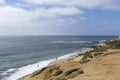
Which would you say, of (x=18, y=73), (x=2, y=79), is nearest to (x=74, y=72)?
(x=2, y=79)

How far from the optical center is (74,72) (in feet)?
85.5

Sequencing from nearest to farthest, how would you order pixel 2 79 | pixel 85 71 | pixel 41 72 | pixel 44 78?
pixel 85 71, pixel 44 78, pixel 41 72, pixel 2 79

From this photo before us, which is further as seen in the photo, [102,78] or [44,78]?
[44,78]

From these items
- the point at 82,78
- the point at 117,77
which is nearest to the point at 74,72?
the point at 82,78

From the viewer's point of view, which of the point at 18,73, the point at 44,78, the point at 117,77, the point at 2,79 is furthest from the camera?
the point at 18,73

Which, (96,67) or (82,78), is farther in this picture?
(96,67)

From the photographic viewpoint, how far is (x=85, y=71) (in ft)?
84.5

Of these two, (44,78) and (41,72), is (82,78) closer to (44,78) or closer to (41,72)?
(44,78)

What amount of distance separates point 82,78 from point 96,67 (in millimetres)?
4893

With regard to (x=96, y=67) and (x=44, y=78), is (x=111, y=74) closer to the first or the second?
(x=96, y=67)

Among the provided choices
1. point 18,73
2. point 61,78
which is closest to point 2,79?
point 18,73

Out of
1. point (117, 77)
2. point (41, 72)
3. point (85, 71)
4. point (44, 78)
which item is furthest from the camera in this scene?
point (41, 72)

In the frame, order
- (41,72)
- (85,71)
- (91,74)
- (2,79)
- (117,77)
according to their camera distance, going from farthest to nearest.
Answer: (2,79)
(41,72)
(85,71)
(91,74)
(117,77)

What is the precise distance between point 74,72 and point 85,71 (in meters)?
1.11
